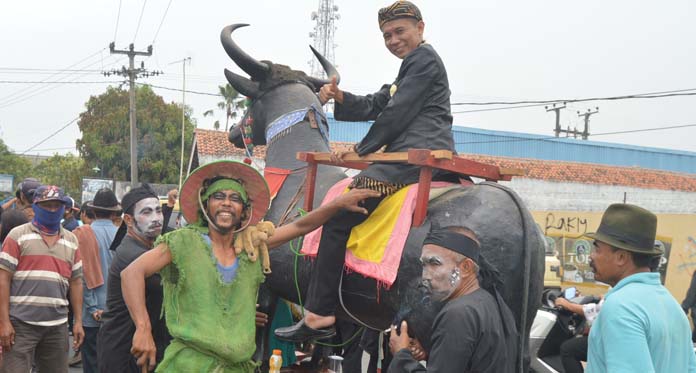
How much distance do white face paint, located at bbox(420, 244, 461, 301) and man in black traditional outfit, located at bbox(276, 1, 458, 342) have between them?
147 centimetres

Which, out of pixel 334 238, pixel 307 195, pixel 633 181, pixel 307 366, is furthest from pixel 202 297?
pixel 633 181

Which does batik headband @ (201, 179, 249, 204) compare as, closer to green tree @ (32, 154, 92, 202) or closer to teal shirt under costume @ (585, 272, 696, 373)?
teal shirt under costume @ (585, 272, 696, 373)

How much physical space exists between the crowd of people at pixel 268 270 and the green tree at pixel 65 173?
34525 mm

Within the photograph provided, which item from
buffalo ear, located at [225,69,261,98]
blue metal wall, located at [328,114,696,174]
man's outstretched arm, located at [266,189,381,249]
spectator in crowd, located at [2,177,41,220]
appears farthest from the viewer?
blue metal wall, located at [328,114,696,174]

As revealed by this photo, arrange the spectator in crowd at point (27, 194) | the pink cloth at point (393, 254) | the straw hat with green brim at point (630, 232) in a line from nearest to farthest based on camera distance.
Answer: the straw hat with green brim at point (630, 232), the pink cloth at point (393, 254), the spectator in crowd at point (27, 194)

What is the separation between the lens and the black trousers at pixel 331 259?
14.4ft

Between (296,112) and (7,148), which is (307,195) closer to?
(296,112)

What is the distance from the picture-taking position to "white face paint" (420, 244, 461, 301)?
282cm

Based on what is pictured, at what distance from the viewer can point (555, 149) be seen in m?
34.2

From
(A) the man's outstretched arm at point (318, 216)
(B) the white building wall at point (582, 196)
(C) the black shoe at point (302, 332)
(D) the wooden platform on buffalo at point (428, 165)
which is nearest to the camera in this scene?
(A) the man's outstretched arm at point (318, 216)

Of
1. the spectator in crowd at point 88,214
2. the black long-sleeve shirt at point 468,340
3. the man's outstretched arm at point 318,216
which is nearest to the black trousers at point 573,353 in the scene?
the man's outstretched arm at point 318,216

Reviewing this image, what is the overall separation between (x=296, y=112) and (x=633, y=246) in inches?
143

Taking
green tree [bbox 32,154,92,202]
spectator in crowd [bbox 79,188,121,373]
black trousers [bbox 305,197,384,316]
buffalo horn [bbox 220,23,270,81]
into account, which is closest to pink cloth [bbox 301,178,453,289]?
black trousers [bbox 305,197,384,316]

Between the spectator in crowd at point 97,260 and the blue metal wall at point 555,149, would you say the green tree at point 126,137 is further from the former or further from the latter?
the spectator in crowd at point 97,260
